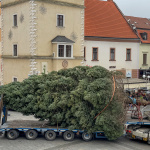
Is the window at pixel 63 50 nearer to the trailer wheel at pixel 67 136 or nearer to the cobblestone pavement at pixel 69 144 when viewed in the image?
the cobblestone pavement at pixel 69 144

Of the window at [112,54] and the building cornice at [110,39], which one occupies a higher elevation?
the building cornice at [110,39]

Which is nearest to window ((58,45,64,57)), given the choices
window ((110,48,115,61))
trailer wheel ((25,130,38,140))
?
window ((110,48,115,61))

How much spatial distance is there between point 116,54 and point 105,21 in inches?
199

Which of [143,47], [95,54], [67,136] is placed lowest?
[67,136]

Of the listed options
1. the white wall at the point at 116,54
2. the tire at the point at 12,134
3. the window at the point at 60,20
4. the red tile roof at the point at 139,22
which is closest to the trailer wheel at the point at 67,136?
the tire at the point at 12,134

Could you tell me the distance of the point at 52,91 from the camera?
19531 millimetres

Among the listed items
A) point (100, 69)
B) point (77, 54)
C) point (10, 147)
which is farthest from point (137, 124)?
point (77, 54)

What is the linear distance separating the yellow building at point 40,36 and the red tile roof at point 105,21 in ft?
17.1

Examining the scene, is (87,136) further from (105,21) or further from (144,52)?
(144,52)

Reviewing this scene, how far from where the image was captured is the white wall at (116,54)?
38844 millimetres

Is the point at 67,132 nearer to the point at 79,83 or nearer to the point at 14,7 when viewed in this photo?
the point at 79,83

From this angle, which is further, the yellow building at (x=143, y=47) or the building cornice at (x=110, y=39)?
the yellow building at (x=143, y=47)

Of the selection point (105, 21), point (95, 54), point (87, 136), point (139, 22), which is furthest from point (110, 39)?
point (87, 136)

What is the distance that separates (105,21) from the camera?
42.5m
